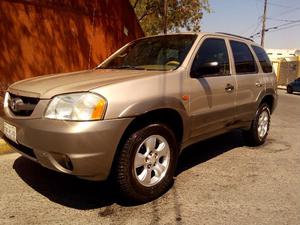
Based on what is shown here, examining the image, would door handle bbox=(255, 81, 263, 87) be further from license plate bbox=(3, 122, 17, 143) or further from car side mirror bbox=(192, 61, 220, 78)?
license plate bbox=(3, 122, 17, 143)

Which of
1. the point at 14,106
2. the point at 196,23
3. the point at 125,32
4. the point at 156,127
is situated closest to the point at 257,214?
the point at 156,127

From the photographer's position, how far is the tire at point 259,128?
6.14 meters

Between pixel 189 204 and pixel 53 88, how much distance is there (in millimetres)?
1798

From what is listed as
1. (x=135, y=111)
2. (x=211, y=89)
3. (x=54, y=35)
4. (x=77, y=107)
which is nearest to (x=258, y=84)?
(x=211, y=89)

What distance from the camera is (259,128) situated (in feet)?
20.9

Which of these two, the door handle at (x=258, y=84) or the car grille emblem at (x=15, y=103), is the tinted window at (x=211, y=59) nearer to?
the door handle at (x=258, y=84)

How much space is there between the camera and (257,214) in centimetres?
371

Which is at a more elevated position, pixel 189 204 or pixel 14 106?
pixel 14 106

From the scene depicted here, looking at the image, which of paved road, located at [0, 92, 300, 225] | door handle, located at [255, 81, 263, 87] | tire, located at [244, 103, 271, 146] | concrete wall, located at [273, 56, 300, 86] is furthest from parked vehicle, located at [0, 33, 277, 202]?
concrete wall, located at [273, 56, 300, 86]

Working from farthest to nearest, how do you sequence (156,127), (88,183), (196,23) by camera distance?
(196,23)
(88,183)
(156,127)

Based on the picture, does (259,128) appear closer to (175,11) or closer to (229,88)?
(229,88)

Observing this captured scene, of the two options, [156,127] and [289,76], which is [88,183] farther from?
[289,76]

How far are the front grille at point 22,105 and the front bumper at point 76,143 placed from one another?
16 centimetres

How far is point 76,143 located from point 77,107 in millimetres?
329
